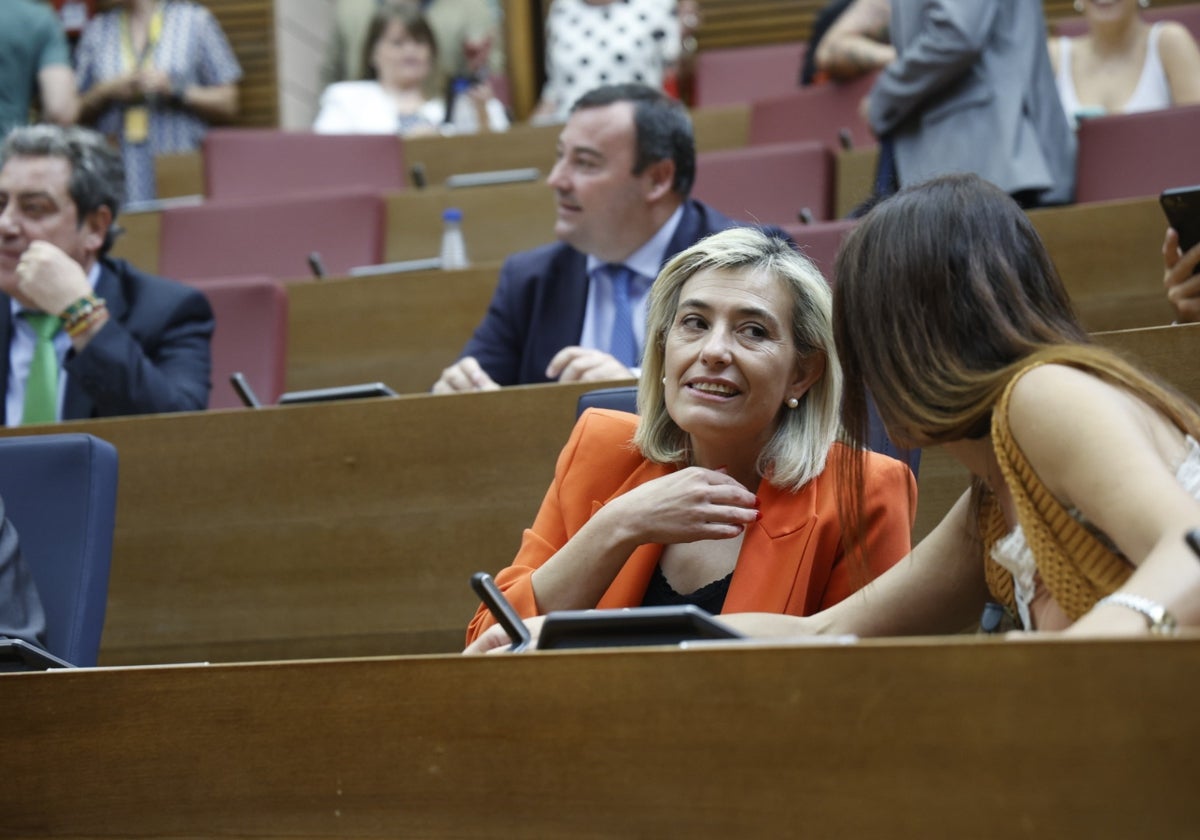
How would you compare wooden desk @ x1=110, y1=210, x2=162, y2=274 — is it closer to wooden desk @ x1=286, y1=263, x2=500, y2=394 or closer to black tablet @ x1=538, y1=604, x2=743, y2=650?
wooden desk @ x1=286, y1=263, x2=500, y2=394

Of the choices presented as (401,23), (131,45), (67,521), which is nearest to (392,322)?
(67,521)

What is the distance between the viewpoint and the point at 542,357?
2807 millimetres

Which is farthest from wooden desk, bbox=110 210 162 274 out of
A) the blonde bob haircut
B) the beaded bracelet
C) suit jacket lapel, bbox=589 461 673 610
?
suit jacket lapel, bbox=589 461 673 610

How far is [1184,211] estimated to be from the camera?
188cm

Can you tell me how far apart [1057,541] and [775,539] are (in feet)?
1.63

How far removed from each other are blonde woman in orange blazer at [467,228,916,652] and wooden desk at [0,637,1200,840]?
41cm

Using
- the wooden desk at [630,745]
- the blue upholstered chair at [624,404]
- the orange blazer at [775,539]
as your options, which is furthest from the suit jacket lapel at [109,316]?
the wooden desk at [630,745]

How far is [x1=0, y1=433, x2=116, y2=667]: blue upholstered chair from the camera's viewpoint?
1.89 metres

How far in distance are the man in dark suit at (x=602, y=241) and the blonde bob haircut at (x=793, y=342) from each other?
845 mm

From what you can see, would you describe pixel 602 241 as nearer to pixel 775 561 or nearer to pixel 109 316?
pixel 109 316

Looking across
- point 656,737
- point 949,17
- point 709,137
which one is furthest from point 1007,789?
point 709,137

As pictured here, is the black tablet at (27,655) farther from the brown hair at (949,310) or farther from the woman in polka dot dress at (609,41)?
the woman in polka dot dress at (609,41)

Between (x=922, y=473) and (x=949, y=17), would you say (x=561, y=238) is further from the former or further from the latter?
(x=922, y=473)

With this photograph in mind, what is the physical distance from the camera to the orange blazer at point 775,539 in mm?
1661
